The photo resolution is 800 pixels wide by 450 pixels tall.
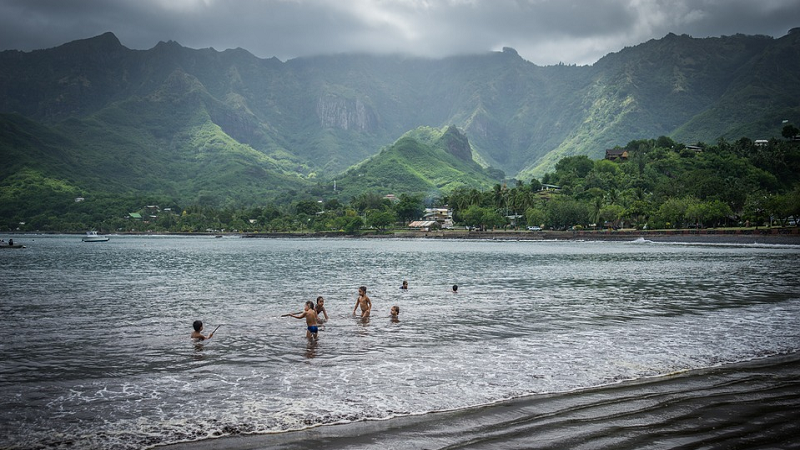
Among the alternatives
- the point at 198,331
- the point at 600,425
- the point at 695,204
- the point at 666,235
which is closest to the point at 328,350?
the point at 198,331

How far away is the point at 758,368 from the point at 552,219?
565 ft

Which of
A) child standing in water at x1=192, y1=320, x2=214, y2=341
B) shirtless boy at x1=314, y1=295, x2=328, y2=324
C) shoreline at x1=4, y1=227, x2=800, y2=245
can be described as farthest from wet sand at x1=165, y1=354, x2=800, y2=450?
shoreline at x1=4, y1=227, x2=800, y2=245

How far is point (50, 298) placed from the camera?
127 ft

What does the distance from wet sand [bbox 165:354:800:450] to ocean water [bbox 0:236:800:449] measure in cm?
91

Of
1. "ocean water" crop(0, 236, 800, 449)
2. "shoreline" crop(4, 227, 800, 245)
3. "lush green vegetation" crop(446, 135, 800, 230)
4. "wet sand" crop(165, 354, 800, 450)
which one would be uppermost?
"lush green vegetation" crop(446, 135, 800, 230)

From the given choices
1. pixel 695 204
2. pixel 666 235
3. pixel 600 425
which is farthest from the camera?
pixel 695 204

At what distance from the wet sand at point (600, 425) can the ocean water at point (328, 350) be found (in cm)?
91

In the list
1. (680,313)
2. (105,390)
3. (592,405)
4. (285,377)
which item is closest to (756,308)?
(680,313)

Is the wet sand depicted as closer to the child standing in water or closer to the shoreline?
the child standing in water

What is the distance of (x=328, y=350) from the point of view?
20969 mm

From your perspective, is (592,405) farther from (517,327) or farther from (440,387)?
(517,327)

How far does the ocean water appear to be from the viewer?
1347cm

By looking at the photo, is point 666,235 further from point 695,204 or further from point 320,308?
point 320,308

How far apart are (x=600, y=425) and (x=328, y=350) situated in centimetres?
1177
